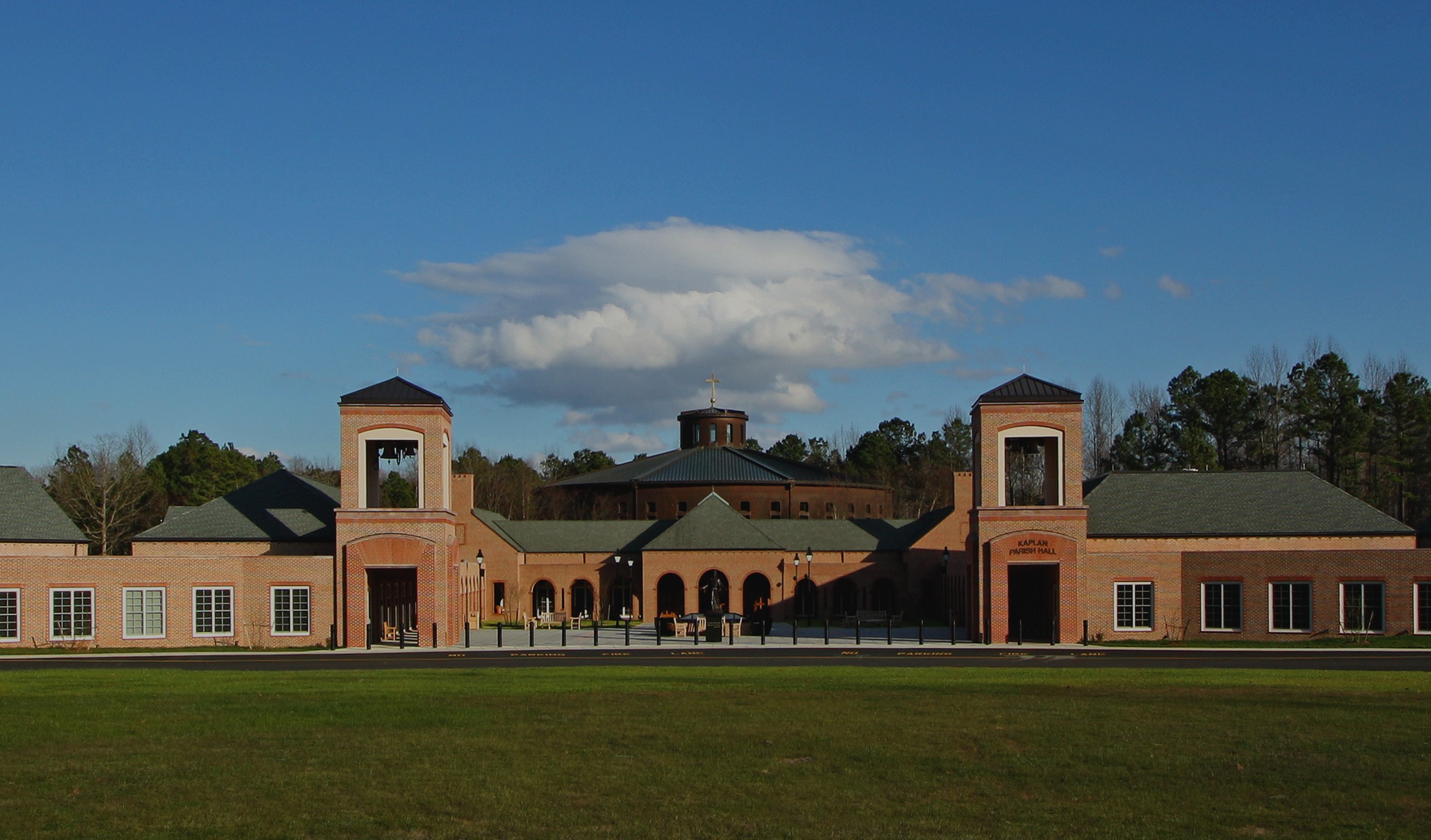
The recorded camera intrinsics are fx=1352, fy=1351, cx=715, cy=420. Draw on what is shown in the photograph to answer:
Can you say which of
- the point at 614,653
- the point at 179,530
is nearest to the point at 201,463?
the point at 179,530

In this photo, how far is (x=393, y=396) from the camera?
147 feet

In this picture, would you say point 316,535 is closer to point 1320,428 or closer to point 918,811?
point 918,811

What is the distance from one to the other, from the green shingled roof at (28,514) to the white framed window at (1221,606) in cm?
4061

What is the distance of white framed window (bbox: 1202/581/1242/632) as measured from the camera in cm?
4359

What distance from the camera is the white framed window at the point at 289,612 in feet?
144

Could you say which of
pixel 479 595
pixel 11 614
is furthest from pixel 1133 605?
pixel 11 614

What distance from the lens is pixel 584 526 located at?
229ft

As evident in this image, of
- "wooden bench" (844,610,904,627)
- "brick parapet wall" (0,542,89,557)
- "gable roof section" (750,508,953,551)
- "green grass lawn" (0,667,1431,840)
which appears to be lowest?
"wooden bench" (844,610,904,627)

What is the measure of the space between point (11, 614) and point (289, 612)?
8.49 m

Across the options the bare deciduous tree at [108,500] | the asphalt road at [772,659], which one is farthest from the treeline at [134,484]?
the asphalt road at [772,659]

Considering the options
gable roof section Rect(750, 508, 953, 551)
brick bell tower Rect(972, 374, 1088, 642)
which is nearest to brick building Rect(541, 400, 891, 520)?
gable roof section Rect(750, 508, 953, 551)

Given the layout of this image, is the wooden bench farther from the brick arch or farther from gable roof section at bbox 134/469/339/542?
gable roof section at bbox 134/469/339/542

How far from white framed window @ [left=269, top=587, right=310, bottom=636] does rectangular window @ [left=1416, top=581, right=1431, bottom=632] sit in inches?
1393

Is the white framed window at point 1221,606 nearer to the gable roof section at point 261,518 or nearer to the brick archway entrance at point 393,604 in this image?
the brick archway entrance at point 393,604
